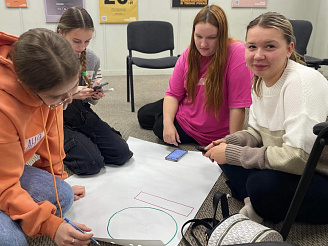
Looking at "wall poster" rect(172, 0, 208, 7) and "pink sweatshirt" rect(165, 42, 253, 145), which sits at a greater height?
"wall poster" rect(172, 0, 208, 7)

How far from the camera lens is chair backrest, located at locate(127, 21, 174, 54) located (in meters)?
2.69

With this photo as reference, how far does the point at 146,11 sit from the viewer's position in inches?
135

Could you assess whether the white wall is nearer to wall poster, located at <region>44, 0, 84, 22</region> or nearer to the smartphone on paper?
wall poster, located at <region>44, 0, 84, 22</region>

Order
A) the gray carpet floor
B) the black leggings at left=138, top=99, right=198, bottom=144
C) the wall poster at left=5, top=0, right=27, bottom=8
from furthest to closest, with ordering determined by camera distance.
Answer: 1. the wall poster at left=5, top=0, right=27, bottom=8
2. the black leggings at left=138, top=99, right=198, bottom=144
3. the gray carpet floor

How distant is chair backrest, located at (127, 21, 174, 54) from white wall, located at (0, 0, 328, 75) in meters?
0.79

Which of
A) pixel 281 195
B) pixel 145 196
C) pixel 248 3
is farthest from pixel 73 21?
pixel 248 3

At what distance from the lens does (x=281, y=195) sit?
38.2 inches

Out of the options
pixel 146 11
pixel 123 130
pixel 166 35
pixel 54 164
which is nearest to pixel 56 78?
pixel 54 164

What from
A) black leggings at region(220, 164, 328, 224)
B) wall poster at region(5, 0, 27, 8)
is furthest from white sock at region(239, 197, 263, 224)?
wall poster at region(5, 0, 27, 8)

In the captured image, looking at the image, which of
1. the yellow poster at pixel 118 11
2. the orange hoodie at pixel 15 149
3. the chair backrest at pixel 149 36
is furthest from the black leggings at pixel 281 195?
the yellow poster at pixel 118 11

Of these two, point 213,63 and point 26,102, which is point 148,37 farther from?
point 26,102

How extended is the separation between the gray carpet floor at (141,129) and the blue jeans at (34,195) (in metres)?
0.14

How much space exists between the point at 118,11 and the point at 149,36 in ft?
2.84

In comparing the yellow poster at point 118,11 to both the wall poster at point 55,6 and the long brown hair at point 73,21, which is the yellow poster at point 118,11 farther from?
the long brown hair at point 73,21
